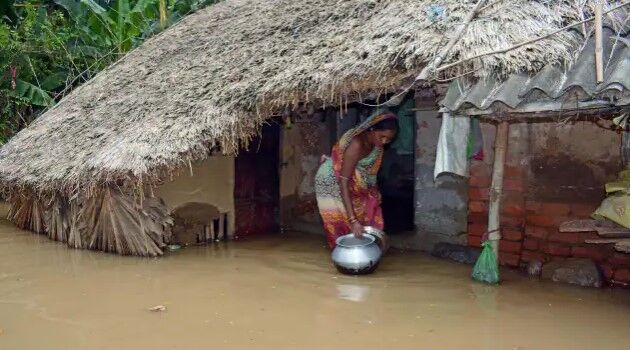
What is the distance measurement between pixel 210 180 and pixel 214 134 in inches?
49.6

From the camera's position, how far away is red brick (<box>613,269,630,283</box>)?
4.62m

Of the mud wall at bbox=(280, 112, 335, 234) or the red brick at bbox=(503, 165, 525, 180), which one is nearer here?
the red brick at bbox=(503, 165, 525, 180)

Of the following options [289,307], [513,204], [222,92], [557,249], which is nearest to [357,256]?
[289,307]

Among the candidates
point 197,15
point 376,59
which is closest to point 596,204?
point 376,59

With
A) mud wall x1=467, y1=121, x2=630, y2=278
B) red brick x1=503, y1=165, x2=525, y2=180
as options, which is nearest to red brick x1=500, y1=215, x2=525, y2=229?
mud wall x1=467, y1=121, x2=630, y2=278

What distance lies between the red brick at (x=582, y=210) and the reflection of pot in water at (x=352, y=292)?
5.89 ft

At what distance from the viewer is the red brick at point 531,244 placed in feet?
16.8

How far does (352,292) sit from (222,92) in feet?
8.83

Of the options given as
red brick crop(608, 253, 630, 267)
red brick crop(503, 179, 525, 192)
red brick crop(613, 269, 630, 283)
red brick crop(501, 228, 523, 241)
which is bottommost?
red brick crop(613, 269, 630, 283)

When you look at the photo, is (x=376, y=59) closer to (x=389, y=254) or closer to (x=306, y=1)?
(x=389, y=254)

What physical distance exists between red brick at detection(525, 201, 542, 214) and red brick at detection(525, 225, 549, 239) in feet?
0.45

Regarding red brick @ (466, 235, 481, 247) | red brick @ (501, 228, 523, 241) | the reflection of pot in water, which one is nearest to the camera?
the reflection of pot in water

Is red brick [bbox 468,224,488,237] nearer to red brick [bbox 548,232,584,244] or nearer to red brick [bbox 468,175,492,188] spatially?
red brick [bbox 468,175,492,188]

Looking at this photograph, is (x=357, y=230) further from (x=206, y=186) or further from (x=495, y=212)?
(x=206, y=186)
